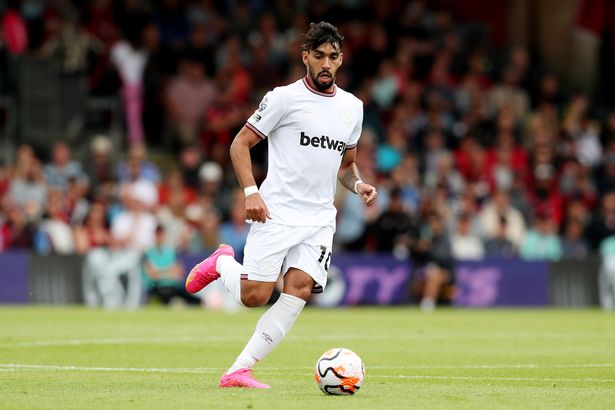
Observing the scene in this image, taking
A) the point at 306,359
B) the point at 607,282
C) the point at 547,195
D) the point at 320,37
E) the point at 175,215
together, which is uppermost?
the point at 320,37

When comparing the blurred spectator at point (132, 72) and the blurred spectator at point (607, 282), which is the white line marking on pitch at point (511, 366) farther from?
the blurred spectator at point (132, 72)

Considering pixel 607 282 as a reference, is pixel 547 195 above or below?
above

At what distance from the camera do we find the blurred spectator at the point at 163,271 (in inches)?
905

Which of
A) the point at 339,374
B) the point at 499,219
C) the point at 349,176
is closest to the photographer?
the point at 339,374

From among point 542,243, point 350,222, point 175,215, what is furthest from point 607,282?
point 175,215

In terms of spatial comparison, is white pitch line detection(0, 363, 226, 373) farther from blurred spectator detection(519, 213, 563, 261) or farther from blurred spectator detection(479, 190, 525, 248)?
blurred spectator detection(519, 213, 563, 261)

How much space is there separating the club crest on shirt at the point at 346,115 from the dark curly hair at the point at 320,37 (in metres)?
0.52

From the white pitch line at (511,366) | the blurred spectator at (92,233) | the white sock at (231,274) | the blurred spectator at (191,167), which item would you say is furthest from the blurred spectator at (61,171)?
the white sock at (231,274)

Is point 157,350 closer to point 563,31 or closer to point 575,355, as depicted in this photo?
point 575,355

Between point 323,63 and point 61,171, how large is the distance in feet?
47.5

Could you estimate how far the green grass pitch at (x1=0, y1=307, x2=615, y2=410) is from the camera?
31.1ft

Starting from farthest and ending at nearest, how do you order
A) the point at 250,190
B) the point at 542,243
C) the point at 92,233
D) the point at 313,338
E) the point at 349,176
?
1. the point at 542,243
2. the point at 92,233
3. the point at 313,338
4. the point at 349,176
5. the point at 250,190

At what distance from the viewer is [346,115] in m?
10.5

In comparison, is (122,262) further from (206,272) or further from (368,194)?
(368,194)
